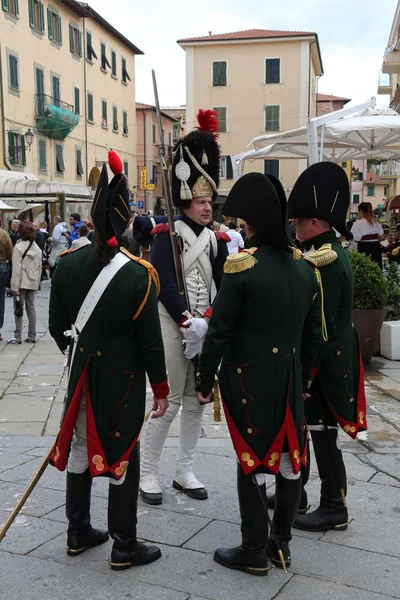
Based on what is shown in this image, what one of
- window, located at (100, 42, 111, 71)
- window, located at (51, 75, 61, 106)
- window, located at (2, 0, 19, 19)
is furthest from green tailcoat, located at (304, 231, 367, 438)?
window, located at (100, 42, 111, 71)

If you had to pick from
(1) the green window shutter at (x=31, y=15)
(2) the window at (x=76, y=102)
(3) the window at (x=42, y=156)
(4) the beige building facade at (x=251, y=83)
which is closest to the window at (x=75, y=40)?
(2) the window at (x=76, y=102)

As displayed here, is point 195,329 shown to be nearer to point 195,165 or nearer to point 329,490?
point 195,165

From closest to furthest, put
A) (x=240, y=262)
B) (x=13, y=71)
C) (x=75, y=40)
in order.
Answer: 1. (x=240, y=262)
2. (x=13, y=71)
3. (x=75, y=40)

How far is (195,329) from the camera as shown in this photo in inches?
138

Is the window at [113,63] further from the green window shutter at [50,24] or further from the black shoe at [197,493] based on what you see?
the black shoe at [197,493]

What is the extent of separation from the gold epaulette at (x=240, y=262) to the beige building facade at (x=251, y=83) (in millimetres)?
37793

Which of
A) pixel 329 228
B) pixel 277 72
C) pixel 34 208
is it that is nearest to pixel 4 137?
pixel 34 208

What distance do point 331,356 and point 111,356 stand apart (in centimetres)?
118

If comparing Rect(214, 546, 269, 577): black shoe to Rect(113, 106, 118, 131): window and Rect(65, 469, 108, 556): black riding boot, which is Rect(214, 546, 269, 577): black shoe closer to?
Rect(65, 469, 108, 556): black riding boot

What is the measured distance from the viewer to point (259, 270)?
279 cm

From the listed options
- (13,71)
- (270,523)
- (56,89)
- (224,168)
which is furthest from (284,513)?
(56,89)

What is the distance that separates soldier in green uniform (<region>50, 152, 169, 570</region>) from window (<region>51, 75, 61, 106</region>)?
27971 mm

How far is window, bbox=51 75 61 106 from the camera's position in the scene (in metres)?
28.9

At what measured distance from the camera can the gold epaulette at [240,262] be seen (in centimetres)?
278
